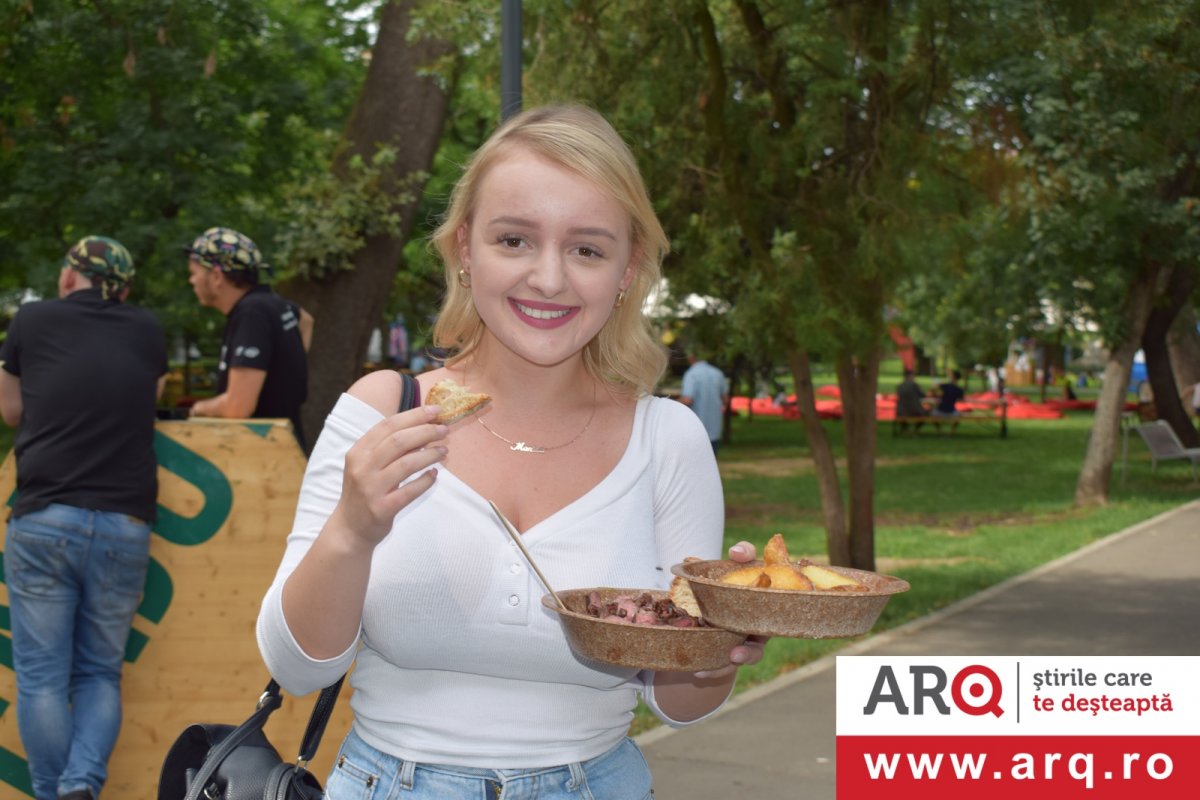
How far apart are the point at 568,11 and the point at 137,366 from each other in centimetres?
505

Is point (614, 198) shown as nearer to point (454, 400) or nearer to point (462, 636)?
point (454, 400)

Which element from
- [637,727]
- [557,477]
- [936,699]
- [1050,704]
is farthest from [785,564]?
[637,727]

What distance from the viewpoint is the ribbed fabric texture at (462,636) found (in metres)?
2.39

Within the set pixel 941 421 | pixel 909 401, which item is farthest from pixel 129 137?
pixel 941 421

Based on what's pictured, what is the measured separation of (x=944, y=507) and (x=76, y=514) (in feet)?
54.3

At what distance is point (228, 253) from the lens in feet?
21.2

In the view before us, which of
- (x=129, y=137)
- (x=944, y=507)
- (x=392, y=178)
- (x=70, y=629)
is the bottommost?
(x=944, y=507)

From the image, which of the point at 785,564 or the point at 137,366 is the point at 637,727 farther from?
the point at 785,564

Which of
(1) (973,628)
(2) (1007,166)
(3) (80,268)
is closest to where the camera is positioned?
(3) (80,268)

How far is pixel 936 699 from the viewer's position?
446cm

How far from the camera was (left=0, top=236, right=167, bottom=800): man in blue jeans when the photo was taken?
18.4 ft

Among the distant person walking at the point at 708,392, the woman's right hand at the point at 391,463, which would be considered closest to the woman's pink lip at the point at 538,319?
the woman's right hand at the point at 391,463

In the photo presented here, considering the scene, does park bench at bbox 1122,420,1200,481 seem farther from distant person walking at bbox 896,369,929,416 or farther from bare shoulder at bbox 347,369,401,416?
bare shoulder at bbox 347,369,401,416

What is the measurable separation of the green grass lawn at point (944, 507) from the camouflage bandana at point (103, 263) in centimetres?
381
